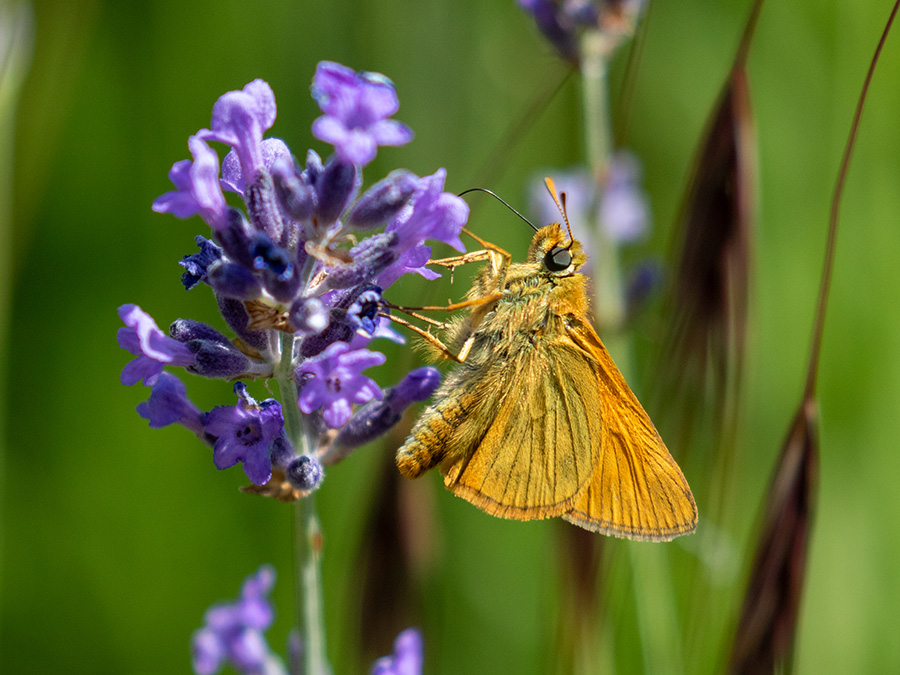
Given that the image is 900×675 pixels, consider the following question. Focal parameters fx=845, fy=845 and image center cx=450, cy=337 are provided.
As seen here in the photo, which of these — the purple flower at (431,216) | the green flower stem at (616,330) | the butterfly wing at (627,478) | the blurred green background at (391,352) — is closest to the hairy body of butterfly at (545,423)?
the butterfly wing at (627,478)

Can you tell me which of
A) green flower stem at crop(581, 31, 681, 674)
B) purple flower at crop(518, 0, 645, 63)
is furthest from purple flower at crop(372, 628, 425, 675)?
purple flower at crop(518, 0, 645, 63)

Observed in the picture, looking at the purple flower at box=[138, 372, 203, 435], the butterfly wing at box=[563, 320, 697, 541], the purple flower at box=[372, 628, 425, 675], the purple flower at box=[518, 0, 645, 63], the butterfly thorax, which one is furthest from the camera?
the purple flower at box=[518, 0, 645, 63]

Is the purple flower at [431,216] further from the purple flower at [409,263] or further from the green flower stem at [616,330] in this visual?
the green flower stem at [616,330]

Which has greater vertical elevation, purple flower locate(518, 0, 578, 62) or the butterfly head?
purple flower locate(518, 0, 578, 62)

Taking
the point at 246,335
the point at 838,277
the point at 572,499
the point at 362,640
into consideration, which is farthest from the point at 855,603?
the point at 246,335

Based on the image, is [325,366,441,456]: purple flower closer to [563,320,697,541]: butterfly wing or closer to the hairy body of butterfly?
the hairy body of butterfly

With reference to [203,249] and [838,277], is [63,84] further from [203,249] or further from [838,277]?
[838,277]

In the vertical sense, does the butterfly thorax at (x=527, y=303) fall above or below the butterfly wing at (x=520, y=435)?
above
